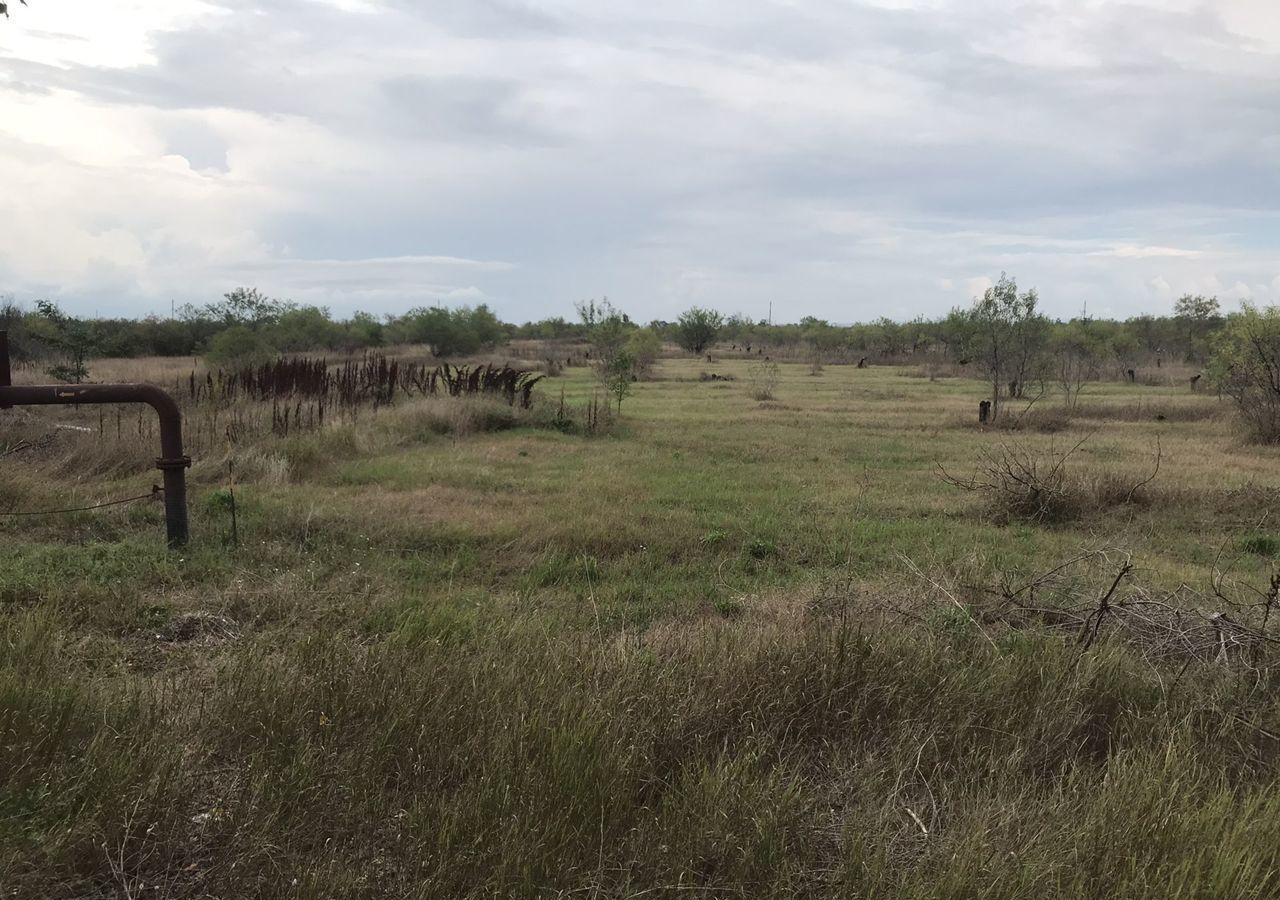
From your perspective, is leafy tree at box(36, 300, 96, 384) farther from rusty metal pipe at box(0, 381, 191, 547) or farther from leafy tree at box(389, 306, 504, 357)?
leafy tree at box(389, 306, 504, 357)

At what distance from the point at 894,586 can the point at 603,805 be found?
3611 mm

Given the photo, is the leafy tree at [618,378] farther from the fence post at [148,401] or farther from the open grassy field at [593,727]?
the fence post at [148,401]

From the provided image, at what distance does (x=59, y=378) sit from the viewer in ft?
63.6

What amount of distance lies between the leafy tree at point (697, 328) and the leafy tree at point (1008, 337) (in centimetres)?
4543

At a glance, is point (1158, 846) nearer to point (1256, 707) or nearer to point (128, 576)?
point (1256, 707)

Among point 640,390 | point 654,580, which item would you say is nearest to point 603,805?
point 654,580

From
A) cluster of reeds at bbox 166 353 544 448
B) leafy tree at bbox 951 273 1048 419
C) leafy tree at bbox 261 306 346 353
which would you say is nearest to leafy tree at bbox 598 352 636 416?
cluster of reeds at bbox 166 353 544 448

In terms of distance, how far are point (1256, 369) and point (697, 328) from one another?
5560 centimetres

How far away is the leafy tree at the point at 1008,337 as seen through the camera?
25.4 meters

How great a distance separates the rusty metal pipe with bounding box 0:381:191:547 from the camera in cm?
598

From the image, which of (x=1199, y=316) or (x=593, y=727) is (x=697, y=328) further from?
(x=593, y=727)

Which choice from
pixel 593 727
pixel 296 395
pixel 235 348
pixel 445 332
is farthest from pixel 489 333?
pixel 593 727

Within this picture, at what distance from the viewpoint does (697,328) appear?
73062 millimetres

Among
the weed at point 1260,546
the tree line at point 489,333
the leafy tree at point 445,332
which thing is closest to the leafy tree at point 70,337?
the tree line at point 489,333
